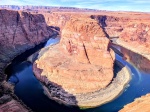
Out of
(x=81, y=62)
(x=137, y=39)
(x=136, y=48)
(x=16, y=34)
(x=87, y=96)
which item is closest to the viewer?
(x=87, y=96)

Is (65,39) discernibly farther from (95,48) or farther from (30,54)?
(30,54)

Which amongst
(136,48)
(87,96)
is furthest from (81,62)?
(136,48)

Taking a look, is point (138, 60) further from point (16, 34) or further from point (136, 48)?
point (16, 34)

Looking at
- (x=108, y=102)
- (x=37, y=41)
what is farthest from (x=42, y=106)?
(x=37, y=41)

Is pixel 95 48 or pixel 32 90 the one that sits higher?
pixel 95 48

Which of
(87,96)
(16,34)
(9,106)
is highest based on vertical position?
(16,34)

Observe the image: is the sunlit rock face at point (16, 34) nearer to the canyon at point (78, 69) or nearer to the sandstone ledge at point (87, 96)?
the canyon at point (78, 69)

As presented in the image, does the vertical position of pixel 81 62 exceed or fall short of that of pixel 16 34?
it exceeds it
